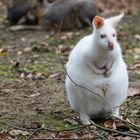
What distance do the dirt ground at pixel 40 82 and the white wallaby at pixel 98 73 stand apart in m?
0.20

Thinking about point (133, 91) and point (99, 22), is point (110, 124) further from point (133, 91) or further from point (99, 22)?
point (133, 91)

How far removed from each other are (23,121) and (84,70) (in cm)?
84

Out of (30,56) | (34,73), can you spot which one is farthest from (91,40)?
(30,56)

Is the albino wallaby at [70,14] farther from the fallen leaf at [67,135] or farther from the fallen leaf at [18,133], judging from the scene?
the fallen leaf at [67,135]

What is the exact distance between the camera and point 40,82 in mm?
6383

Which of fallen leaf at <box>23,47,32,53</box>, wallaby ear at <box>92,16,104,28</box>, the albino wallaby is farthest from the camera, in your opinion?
Result: the albino wallaby

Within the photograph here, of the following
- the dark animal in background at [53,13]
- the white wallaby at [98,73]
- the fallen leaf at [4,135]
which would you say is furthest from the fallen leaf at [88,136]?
the dark animal in background at [53,13]

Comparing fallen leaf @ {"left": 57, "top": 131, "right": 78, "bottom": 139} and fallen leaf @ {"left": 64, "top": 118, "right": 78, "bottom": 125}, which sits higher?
fallen leaf @ {"left": 57, "top": 131, "right": 78, "bottom": 139}

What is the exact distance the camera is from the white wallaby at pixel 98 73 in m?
4.02

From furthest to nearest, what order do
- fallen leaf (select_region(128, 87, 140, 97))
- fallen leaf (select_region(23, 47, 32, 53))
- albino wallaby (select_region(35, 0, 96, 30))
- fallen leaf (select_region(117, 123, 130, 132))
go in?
albino wallaby (select_region(35, 0, 96, 30))
fallen leaf (select_region(23, 47, 32, 53))
fallen leaf (select_region(128, 87, 140, 97))
fallen leaf (select_region(117, 123, 130, 132))

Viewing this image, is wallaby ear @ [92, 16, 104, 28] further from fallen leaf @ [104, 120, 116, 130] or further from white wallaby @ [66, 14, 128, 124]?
fallen leaf @ [104, 120, 116, 130]

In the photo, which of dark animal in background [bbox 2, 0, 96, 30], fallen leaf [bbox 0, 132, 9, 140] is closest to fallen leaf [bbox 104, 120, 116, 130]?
fallen leaf [bbox 0, 132, 9, 140]

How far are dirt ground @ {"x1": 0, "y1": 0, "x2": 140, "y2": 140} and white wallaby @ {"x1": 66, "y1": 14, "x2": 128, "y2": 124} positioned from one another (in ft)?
0.67

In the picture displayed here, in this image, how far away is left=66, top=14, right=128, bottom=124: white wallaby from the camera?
4.02 meters
